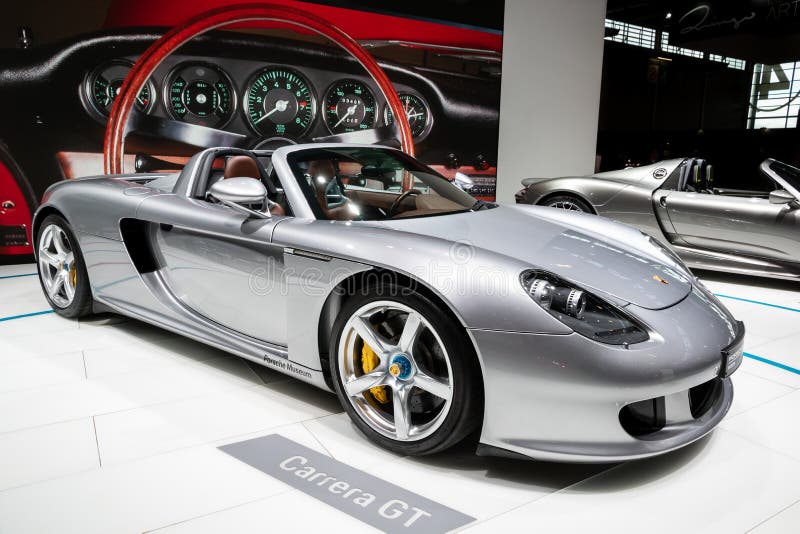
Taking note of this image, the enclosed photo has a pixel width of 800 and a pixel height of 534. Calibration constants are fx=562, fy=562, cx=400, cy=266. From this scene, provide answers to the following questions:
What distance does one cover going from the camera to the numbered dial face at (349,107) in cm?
635

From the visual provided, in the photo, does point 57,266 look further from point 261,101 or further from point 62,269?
point 261,101

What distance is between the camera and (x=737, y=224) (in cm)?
440

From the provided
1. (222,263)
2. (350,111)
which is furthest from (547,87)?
(222,263)

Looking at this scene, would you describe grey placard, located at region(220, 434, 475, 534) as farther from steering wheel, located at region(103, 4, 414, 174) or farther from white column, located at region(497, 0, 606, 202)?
Answer: white column, located at region(497, 0, 606, 202)

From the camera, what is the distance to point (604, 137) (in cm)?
1828

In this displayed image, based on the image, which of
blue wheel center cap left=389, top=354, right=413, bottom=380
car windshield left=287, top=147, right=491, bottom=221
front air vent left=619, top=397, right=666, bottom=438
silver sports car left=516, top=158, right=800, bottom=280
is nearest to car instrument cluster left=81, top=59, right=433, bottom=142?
silver sports car left=516, top=158, right=800, bottom=280

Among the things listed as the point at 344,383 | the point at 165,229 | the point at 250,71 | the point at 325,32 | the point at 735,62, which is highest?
the point at 735,62

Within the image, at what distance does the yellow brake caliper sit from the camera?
1.98 metres

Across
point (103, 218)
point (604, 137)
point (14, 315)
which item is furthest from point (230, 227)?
point (604, 137)

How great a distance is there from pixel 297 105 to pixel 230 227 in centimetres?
422

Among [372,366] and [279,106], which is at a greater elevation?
[279,106]

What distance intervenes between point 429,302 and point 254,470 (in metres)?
0.79

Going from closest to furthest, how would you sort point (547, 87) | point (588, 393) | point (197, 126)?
1. point (588, 393)
2. point (197, 126)
3. point (547, 87)

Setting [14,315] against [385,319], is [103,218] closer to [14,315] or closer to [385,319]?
[14,315]
